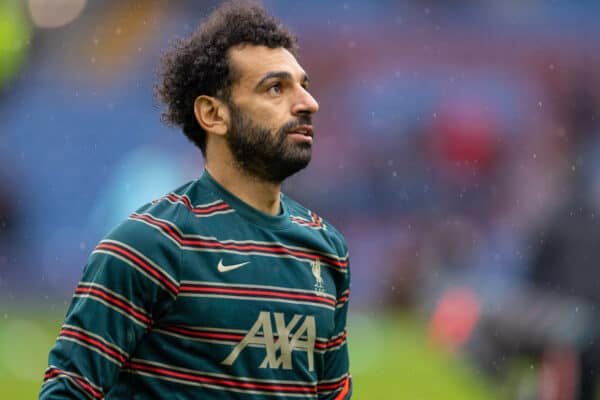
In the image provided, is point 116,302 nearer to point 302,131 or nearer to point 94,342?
point 94,342

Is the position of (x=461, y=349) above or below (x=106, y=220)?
below

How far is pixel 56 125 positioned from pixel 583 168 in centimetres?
979

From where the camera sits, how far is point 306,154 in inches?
117

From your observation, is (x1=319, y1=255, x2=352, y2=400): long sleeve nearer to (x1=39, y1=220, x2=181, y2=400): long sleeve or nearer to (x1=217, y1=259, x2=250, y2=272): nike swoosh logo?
(x1=217, y1=259, x2=250, y2=272): nike swoosh logo

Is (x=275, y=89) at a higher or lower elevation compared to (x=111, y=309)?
higher

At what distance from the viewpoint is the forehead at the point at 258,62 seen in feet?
10.1

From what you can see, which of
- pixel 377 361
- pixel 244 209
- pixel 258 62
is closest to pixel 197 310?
pixel 244 209

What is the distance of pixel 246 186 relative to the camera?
302 centimetres

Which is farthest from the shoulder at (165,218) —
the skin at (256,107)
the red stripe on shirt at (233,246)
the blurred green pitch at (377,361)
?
the blurred green pitch at (377,361)

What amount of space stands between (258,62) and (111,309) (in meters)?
0.86

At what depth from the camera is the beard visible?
2.97 metres

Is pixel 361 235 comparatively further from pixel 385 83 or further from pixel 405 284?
pixel 385 83

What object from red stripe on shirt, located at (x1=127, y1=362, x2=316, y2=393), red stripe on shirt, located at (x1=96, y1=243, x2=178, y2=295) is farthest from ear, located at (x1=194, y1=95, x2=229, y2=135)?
red stripe on shirt, located at (x1=127, y1=362, x2=316, y2=393)

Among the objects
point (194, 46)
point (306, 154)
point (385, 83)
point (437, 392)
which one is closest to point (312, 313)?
point (306, 154)
